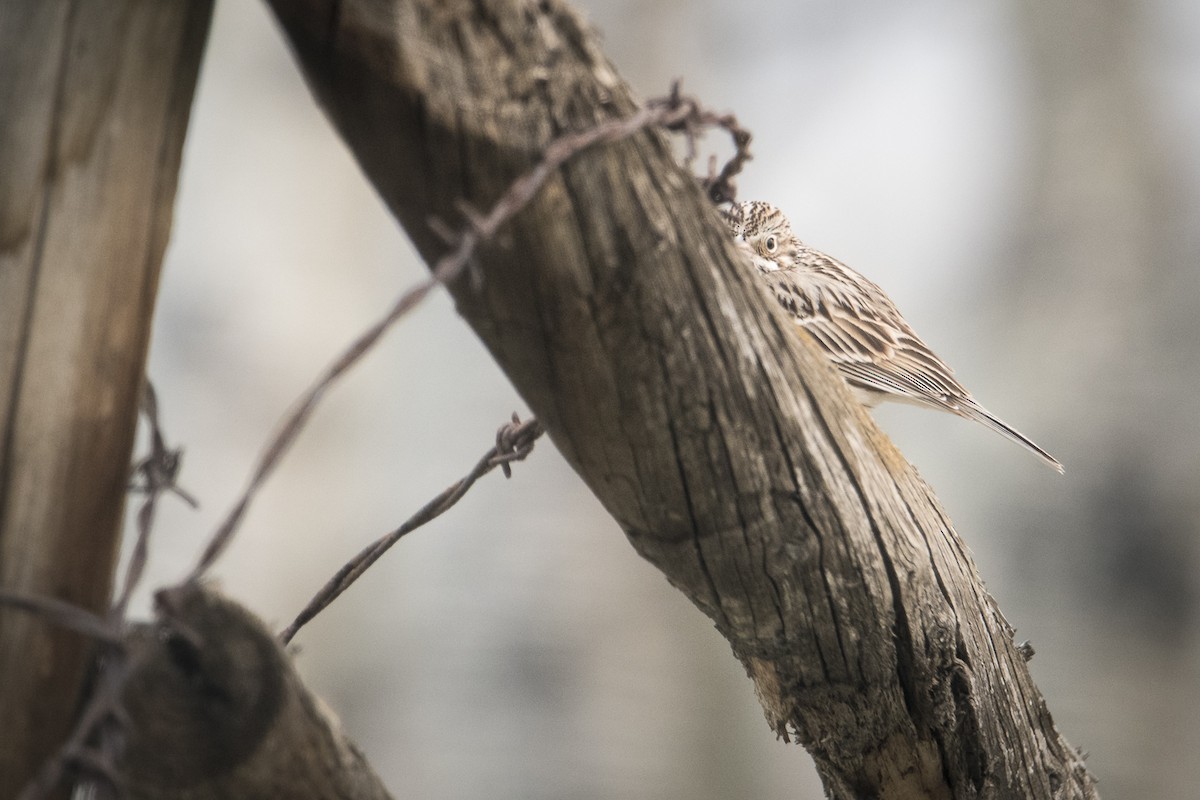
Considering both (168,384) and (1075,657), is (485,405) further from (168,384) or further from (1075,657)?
(1075,657)

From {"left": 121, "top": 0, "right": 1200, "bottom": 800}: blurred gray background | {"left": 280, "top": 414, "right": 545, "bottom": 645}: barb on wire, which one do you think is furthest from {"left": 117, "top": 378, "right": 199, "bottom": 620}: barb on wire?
{"left": 121, "top": 0, "right": 1200, "bottom": 800}: blurred gray background

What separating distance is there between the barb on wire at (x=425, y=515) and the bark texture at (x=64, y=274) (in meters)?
0.45

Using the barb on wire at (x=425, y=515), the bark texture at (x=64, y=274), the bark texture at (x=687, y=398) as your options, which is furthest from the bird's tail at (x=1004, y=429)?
the bark texture at (x=64, y=274)

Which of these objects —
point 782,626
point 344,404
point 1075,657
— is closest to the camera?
point 782,626

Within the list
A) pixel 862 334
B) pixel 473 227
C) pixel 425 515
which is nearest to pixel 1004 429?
pixel 862 334

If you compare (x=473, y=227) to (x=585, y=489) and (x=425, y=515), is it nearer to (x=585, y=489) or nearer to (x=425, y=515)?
(x=425, y=515)

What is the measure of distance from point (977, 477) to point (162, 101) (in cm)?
756

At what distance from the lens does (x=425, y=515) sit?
1.47 metres

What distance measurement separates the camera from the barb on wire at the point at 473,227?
80cm

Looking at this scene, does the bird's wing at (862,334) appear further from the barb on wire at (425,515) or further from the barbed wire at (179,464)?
the barbed wire at (179,464)

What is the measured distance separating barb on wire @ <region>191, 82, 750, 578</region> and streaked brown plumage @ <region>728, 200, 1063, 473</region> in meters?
2.05

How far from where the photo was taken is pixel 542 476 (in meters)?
8.23

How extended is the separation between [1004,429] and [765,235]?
3.11ft

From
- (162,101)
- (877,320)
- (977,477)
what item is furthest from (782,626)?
(977,477)
